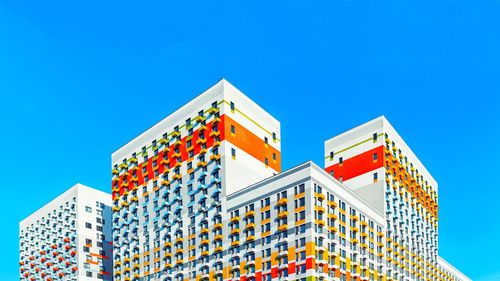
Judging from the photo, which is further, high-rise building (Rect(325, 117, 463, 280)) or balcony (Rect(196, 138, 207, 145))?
high-rise building (Rect(325, 117, 463, 280))

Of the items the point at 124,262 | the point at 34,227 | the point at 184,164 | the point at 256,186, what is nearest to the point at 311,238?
the point at 256,186

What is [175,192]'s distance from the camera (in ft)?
373

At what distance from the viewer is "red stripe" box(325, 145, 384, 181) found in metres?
118

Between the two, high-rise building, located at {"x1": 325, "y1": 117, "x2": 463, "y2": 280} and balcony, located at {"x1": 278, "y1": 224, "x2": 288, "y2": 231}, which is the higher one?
high-rise building, located at {"x1": 325, "y1": 117, "x2": 463, "y2": 280}

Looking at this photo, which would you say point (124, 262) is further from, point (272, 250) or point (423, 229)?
point (423, 229)

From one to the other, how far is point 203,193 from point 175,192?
875 centimetres

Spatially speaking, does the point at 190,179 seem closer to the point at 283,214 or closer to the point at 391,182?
the point at 283,214

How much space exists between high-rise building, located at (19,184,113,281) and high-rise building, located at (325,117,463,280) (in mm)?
62694

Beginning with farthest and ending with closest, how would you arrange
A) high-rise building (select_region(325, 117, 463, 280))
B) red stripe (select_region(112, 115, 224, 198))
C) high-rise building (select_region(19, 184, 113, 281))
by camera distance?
high-rise building (select_region(19, 184, 113, 281)) < high-rise building (select_region(325, 117, 463, 280)) < red stripe (select_region(112, 115, 224, 198))

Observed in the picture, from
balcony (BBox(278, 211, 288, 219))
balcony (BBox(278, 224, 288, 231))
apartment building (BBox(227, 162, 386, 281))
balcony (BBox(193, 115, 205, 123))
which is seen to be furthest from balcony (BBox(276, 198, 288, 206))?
balcony (BBox(193, 115, 205, 123))

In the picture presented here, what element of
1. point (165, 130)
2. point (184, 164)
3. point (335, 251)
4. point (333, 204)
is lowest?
point (335, 251)

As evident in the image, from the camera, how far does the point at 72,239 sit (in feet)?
468

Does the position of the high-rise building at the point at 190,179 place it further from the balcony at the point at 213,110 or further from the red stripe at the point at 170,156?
the red stripe at the point at 170,156

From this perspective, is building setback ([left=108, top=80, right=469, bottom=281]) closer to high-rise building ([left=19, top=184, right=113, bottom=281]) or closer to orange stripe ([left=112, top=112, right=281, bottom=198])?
orange stripe ([left=112, top=112, right=281, bottom=198])
